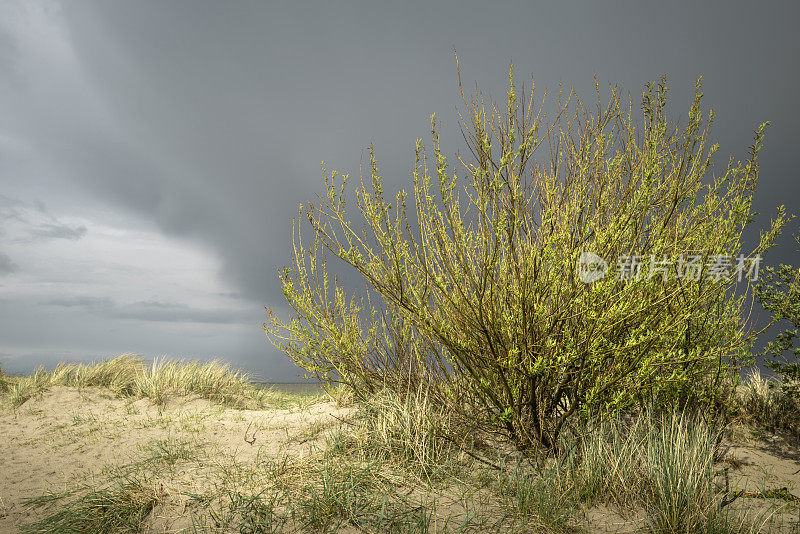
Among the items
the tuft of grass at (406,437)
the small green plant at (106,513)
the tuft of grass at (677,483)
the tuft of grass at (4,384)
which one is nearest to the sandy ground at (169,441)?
the small green plant at (106,513)

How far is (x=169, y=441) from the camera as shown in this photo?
533 cm

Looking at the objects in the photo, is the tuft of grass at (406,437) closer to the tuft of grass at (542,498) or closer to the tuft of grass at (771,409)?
the tuft of grass at (542,498)

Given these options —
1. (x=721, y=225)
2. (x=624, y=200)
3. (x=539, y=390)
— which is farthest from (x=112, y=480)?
(x=721, y=225)

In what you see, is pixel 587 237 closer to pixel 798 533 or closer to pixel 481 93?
pixel 481 93

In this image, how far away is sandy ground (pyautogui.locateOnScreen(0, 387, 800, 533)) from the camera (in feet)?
12.1

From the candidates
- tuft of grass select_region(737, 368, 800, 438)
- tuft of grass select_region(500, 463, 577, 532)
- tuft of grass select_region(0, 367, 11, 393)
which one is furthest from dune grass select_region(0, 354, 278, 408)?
tuft of grass select_region(737, 368, 800, 438)

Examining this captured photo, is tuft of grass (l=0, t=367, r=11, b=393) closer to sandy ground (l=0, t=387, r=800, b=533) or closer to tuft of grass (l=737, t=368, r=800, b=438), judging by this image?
sandy ground (l=0, t=387, r=800, b=533)

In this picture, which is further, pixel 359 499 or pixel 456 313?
Answer: pixel 456 313

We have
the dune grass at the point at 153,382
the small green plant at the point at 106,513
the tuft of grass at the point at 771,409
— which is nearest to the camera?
the small green plant at the point at 106,513

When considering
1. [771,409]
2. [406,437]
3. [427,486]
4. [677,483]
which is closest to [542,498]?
[427,486]

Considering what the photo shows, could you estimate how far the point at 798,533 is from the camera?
2.94 metres

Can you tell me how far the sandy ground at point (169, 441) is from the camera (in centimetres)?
369

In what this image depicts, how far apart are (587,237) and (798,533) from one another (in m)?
2.31

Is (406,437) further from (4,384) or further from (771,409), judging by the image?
(4,384)
